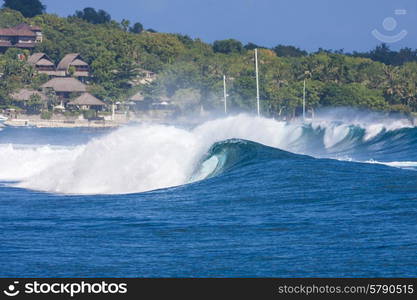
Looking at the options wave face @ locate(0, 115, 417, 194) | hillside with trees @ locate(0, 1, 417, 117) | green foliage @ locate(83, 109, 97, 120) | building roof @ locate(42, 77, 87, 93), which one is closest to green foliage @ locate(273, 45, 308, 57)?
hillside with trees @ locate(0, 1, 417, 117)

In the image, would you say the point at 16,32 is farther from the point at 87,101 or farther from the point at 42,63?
the point at 87,101

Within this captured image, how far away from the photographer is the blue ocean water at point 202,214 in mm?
13070

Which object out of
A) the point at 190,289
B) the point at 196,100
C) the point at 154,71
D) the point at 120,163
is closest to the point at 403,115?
the point at 196,100

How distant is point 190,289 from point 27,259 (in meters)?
3.11

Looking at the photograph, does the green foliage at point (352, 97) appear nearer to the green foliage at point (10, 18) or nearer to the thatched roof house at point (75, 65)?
the thatched roof house at point (75, 65)

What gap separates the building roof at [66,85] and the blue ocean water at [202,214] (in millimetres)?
80534

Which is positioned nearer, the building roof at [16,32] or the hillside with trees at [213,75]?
the hillside with trees at [213,75]

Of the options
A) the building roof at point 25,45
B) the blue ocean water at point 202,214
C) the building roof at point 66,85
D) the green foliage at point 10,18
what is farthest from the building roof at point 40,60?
the blue ocean water at point 202,214

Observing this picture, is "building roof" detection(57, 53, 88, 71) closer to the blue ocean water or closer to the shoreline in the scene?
the shoreline

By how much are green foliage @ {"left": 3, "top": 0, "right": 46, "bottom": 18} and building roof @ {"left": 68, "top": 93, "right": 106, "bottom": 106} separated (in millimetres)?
64115

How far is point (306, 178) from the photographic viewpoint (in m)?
20.9

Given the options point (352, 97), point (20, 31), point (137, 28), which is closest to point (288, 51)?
point (137, 28)

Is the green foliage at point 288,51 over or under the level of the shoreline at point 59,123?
over

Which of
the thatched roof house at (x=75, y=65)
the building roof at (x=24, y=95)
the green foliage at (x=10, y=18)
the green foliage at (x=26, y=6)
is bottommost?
the building roof at (x=24, y=95)
